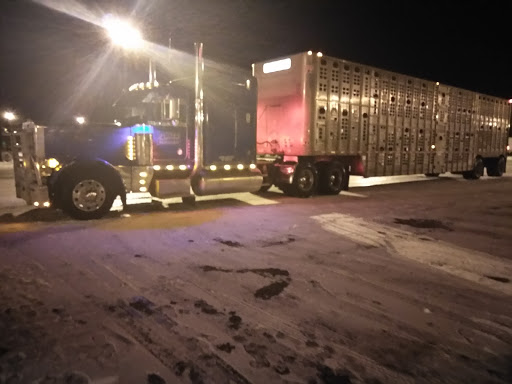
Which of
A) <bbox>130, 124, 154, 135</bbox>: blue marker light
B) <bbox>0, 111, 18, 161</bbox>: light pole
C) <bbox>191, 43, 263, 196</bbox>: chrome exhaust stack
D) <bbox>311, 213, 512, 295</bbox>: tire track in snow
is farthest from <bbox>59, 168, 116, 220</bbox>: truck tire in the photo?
<bbox>0, 111, 18, 161</bbox>: light pole

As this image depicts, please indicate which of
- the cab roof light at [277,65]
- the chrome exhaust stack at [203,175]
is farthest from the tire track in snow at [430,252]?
the cab roof light at [277,65]

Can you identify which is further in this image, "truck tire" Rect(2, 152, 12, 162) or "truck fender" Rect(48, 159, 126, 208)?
"truck tire" Rect(2, 152, 12, 162)

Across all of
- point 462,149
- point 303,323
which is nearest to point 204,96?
point 303,323

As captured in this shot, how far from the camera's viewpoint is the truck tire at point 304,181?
12852mm

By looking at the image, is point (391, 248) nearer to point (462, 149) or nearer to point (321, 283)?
point (321, 283)

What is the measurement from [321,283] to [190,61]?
6.76 meters

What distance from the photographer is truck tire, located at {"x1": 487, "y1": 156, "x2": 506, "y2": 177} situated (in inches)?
899

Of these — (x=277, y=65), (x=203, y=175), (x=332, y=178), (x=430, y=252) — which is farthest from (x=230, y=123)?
(x=430, y=252)

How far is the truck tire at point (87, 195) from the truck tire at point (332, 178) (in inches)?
273

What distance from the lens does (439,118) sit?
17.4 meters

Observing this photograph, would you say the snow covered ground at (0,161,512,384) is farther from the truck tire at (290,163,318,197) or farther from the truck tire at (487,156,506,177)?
the truck tire at (487,156,506,177)

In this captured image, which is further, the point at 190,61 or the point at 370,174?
the point at 370,174

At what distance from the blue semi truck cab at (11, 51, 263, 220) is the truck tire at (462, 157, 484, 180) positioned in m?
13.9

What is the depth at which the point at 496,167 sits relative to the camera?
22.8m
